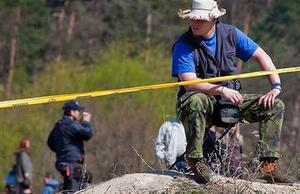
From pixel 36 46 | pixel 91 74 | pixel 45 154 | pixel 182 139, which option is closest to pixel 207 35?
pixel 182 139

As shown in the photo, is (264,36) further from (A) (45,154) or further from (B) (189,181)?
(B) (189,181)

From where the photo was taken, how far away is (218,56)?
8469mm

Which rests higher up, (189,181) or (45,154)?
(189,181)

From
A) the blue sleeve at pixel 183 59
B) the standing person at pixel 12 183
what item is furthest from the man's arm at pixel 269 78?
the standing person at pixel 12 183

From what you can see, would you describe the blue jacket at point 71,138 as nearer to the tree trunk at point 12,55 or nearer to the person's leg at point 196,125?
the person's leg at point 196,125

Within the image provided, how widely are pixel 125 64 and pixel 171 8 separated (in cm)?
590

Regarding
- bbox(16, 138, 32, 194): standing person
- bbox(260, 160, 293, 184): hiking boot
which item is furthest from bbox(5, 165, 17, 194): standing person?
→ bbox(260, 160, 293, 184): hiking boot

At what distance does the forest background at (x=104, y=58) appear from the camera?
2914 cm

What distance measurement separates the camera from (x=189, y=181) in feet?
27.1

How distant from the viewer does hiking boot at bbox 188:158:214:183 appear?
820 centimetres

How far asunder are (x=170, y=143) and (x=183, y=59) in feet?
7.20

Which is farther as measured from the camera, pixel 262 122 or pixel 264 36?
pixel 264 36

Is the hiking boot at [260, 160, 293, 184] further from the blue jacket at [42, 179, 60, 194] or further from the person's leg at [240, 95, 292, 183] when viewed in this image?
the blue jacket at [42, 179, 60, 194]

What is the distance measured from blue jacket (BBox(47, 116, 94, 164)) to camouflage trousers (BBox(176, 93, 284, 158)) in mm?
4239
